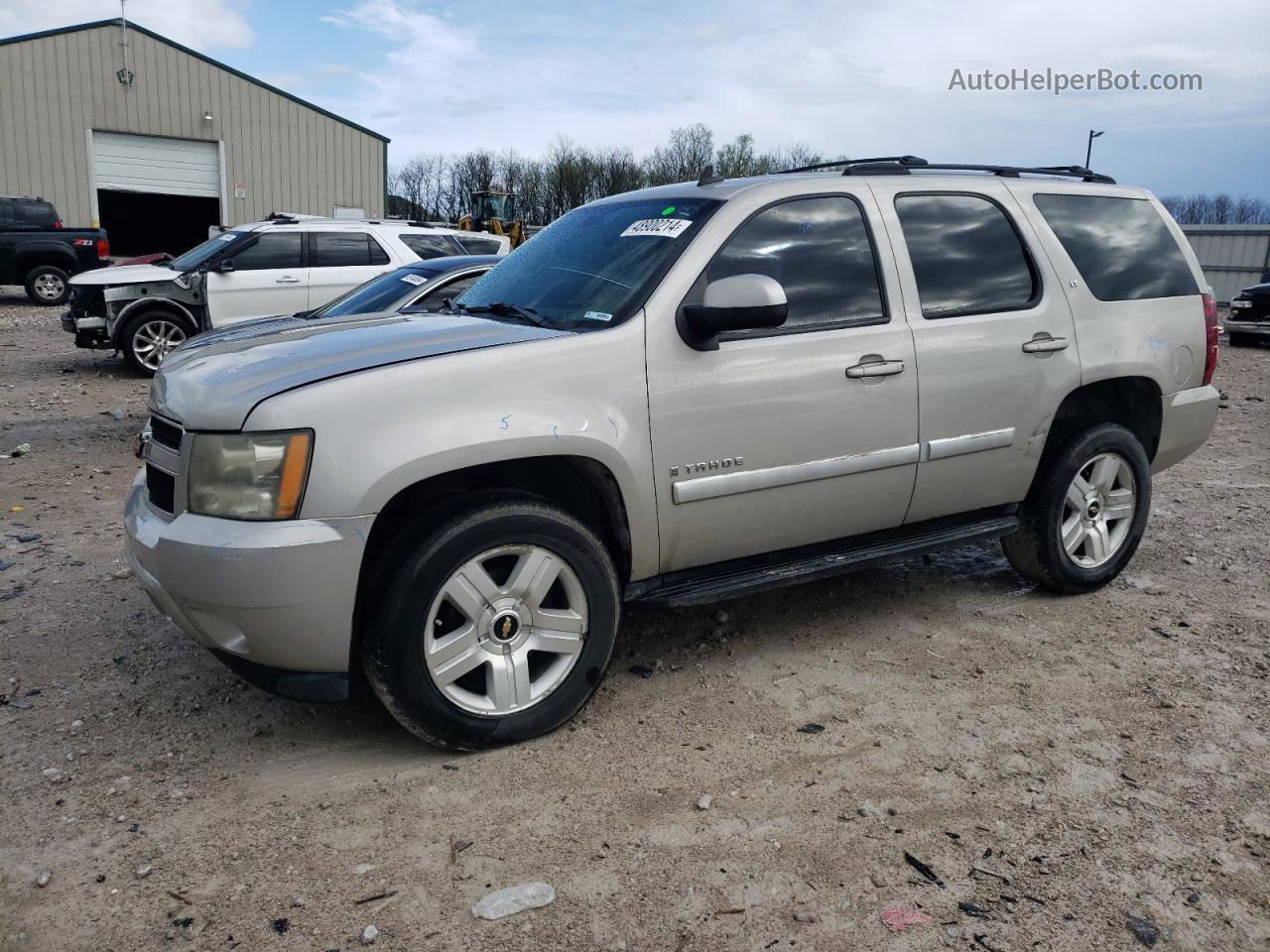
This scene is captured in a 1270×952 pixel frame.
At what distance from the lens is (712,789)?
10.3 feet

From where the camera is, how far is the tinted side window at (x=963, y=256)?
408cm

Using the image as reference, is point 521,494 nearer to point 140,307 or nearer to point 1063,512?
point 1063,512

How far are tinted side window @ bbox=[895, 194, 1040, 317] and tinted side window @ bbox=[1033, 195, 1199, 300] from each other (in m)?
0.32

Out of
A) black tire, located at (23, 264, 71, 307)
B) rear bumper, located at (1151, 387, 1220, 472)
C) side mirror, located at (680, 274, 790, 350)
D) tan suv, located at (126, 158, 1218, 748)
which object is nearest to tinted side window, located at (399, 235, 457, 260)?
→ tan suv, located at (126, 158, 1218, 748)

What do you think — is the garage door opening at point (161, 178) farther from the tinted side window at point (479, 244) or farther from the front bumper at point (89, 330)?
the tinted side window at point (479, 244)

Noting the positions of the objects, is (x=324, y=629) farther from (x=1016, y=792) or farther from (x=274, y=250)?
(x=274, y=250)

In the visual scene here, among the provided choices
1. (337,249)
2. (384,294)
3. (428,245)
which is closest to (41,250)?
(337,249)

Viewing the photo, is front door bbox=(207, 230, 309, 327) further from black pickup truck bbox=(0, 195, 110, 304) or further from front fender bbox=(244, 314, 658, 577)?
black pickup truck bbox=(0, 195, 110, 304)

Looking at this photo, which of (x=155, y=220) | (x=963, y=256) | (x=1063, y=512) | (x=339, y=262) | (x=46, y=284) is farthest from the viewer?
(x=155, y=220)

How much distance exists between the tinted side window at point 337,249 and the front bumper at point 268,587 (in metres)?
9.20

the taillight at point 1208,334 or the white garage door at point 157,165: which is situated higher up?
the white garage door at point 157,165

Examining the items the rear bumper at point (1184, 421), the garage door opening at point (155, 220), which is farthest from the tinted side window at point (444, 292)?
the garage door opening at point (155, 220)

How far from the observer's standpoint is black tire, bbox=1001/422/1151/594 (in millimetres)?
4516

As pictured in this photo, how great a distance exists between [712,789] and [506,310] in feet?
6.34
